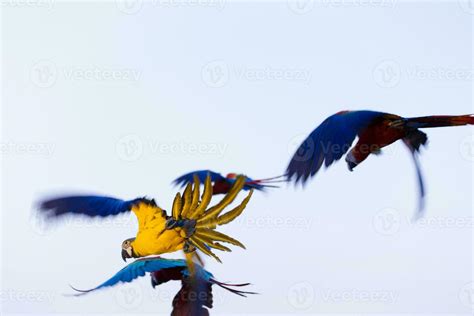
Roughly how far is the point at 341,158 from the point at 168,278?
1.26 m

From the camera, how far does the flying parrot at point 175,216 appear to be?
11.4ft

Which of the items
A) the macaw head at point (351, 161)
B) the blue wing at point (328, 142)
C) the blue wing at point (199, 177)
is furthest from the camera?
the blue wing at point (199, 177)

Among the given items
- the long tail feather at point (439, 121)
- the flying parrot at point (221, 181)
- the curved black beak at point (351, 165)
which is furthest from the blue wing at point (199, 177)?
the long tail feather at point (439, 121)

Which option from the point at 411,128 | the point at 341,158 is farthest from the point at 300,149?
the point at 411,128

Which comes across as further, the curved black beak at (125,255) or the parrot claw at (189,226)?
the curved black beak at (125,255)

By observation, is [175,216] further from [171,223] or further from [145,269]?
[145,269]

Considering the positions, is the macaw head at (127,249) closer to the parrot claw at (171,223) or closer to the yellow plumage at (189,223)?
the yellow plumage at (189,223)

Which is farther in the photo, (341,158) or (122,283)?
(122,283)

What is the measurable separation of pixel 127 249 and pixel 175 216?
0.36m

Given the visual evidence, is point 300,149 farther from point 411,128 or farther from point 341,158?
point 411,128

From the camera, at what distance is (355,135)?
327 cm

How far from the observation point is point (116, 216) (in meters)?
3.62

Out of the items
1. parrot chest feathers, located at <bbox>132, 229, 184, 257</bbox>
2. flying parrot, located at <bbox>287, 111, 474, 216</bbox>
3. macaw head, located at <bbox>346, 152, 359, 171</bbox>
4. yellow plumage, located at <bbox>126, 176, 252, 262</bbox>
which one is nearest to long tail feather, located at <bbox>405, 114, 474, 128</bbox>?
flying parrot, located at <bbox>287, 111, 474, 216</bbox>

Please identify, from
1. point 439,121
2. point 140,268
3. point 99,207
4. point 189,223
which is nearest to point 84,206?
point 99,207
